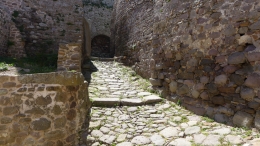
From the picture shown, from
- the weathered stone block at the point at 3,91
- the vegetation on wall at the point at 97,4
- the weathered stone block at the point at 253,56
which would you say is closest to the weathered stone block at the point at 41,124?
the weathered stone block at the point at 3,91

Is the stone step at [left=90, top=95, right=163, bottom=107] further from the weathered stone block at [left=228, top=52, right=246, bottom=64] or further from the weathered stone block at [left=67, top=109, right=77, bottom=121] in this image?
the weathered stone block at [left=228, top=52, right=246, bottom=64]

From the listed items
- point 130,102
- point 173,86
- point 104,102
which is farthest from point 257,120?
point 104,102

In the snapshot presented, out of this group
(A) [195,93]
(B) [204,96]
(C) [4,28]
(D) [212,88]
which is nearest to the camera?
(D) [212,88]

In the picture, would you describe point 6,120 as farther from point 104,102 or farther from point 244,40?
point 244,40

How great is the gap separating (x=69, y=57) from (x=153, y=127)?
3316 mm

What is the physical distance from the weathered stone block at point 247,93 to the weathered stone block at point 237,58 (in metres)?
0.47

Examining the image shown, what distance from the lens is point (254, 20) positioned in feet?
10.3

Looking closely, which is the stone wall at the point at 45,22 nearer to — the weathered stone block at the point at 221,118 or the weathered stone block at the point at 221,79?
the weathered stone block at the point at 221,79

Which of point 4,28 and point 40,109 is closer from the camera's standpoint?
point 40,109

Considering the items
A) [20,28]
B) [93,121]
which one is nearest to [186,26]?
[93,121]

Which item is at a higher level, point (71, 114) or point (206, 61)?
point (206, 61)

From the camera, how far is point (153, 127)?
11.6 ft

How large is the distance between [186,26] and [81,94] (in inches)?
107

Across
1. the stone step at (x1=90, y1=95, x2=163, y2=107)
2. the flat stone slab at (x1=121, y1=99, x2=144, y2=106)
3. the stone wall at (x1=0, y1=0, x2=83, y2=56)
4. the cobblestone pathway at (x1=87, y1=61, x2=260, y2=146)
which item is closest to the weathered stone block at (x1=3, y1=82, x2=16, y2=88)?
the cobblestone pathway at (x1=87, y1=61, x2=260, y2=146)
